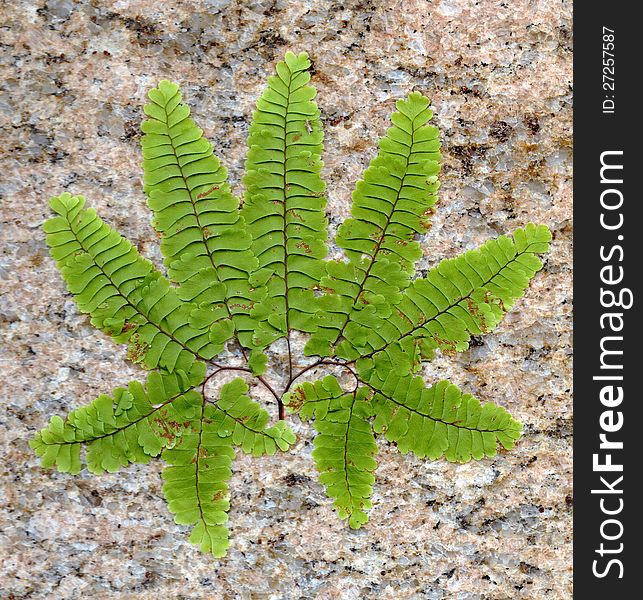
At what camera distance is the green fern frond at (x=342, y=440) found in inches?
58.8

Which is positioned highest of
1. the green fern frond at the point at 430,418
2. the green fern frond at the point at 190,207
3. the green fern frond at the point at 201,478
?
the green fern frond at the point at 190,207

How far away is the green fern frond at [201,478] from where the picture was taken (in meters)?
1.47

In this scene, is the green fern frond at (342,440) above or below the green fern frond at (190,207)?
below

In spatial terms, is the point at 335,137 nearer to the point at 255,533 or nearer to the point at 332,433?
the point at 332,433

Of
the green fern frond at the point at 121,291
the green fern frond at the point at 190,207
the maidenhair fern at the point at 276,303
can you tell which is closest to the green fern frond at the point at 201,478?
the maidenhair fern at the point at 276,303

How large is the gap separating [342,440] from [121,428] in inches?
18.1

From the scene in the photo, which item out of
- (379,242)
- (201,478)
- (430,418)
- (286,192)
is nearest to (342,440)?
(430,418)

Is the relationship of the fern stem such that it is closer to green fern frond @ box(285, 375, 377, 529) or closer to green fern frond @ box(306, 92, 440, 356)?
green fern frond @ box(306, 92, 440, 356)

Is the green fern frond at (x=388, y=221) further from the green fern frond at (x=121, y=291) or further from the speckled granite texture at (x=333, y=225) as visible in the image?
the green fern frond at (x=121, y=291)

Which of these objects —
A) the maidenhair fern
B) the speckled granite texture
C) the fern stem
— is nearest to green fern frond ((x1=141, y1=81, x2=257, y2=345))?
the maidenhair fern

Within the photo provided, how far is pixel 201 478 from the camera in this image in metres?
1.48

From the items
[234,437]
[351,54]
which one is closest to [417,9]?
[351,54]

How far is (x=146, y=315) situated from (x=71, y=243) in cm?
21

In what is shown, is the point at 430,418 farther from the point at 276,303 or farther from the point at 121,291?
the point at 121,291
